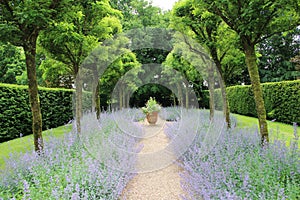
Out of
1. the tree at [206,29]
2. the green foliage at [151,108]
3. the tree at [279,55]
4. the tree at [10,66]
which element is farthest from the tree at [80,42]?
the tree at [279,55]

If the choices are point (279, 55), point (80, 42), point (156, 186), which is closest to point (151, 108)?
point (80, 42)

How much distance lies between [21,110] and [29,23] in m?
5.11

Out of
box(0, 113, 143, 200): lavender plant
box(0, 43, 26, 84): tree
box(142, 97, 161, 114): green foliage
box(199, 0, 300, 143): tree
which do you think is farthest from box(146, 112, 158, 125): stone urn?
box(0, 43, 26, 84): tree

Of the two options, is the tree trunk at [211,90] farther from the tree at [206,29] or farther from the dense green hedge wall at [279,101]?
the dense green hedge wall at [279,101]

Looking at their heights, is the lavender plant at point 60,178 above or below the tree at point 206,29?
below

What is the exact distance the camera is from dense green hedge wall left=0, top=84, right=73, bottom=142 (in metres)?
6.81

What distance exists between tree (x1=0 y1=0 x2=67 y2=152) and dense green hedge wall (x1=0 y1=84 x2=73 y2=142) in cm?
357

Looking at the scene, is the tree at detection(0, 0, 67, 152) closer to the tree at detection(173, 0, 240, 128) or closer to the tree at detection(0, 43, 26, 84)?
the tree at detection(173, 0, 240, 128)

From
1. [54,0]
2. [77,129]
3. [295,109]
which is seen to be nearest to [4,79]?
[77,129]

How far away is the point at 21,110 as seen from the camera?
750cm

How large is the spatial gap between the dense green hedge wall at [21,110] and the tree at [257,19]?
6353 millimetres

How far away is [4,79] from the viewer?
2206cm

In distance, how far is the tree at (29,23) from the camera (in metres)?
3.20

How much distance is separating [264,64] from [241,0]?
85.3ft
